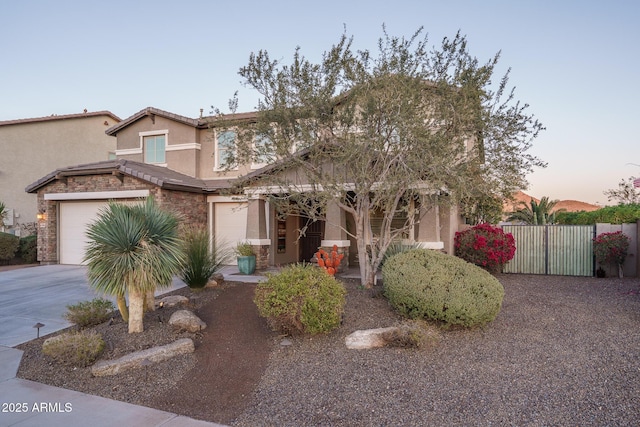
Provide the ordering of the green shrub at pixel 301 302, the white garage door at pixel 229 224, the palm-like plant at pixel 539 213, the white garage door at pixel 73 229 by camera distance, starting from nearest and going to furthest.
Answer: the green shrub at pixel 301 302, the white garage door at pixel 73 229, the white garage door at pixel 229 224, the palm-like plant at pixel 539 213

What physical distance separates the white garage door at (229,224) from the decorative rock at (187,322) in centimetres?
895

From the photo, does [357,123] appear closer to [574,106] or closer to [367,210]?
[367,210]

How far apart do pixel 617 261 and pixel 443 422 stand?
1184 cm

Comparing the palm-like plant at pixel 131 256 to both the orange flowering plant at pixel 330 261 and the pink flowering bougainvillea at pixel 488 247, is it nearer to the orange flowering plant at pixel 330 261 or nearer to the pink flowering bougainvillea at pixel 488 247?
the orange flowering plant at pixel 330 261

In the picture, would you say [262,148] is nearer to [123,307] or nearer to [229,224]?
[123,307]

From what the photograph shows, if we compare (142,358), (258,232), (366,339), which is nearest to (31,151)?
(258,232)

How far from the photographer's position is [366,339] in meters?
5.84

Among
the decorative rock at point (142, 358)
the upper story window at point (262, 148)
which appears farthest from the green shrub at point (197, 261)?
the decorative rock at point (142, 358)

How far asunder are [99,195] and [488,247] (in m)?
14.0

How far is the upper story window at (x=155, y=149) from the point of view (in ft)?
57.1

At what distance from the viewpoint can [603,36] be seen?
1060cm

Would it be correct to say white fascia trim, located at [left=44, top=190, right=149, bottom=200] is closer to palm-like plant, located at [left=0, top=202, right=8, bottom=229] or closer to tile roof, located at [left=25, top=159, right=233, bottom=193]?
Result: tile roof, located at [left=25, top=159, right=233, bottom=193]

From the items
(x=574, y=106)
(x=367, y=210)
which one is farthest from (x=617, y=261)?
(x=367, y=210)

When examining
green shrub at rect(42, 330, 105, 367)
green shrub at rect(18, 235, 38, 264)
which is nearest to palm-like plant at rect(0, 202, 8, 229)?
green shrub at rect(18, 235, 38, 264)
